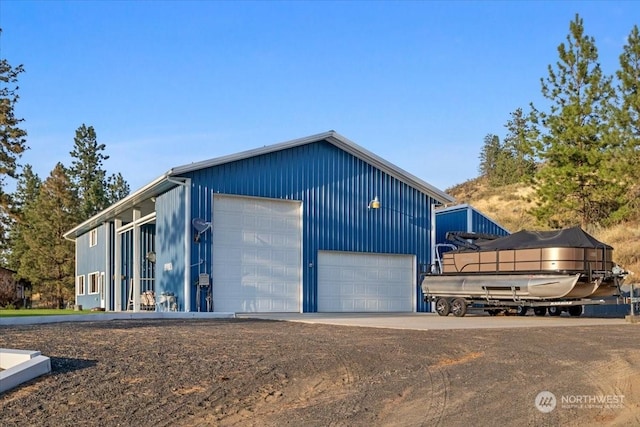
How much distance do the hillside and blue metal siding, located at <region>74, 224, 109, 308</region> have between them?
17152mm

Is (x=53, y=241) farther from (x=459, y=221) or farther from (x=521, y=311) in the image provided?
(x=521, y=311)

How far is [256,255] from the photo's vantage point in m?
23.2

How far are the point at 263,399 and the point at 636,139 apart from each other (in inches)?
1088

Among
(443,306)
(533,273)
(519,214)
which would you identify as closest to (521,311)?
(443,306)

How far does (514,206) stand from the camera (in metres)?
56.7

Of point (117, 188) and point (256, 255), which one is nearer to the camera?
point (256, 255)

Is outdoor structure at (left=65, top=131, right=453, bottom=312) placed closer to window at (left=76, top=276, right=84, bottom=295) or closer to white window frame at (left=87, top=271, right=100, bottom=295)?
white window frame at (left=87, top=271, right=100, bottom=295)

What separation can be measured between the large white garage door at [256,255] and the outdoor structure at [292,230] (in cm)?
3

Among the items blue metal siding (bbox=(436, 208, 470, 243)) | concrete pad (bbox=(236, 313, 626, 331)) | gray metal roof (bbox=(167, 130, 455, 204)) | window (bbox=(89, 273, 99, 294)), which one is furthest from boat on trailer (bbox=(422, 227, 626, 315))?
window (bbox=(89, 273, 99, 294))

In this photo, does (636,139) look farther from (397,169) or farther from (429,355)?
(429,355)

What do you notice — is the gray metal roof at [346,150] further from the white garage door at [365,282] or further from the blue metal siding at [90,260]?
the blue metal siding at [90,260]

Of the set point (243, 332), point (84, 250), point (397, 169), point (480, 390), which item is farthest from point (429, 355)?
point (84, 250)

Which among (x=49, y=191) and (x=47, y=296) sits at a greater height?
(x=49, y=191)

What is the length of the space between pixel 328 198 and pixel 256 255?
3.40m
